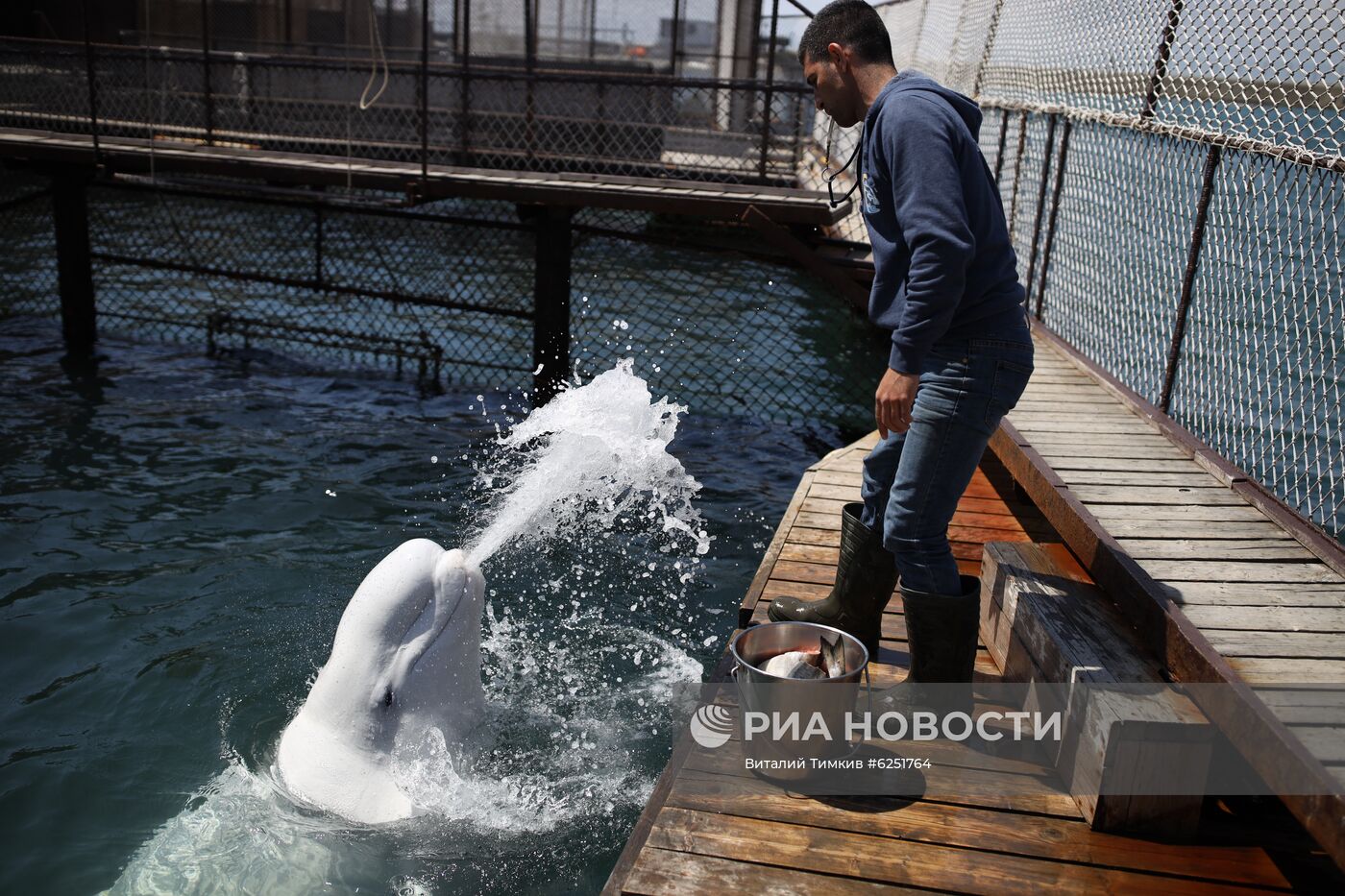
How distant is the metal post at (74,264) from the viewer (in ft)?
35.4

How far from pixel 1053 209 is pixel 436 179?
15.8 ft

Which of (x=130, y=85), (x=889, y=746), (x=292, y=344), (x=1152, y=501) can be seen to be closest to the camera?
(x=889, y=746)

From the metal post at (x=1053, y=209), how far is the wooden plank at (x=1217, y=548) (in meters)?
3.63

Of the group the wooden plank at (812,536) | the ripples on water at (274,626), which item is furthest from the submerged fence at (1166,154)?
the ripples on water at (274,626)

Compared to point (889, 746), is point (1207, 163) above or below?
above

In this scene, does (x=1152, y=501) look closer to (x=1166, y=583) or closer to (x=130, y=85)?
(x=1166, y=583)

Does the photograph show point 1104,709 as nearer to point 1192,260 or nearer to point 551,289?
point 1192,260

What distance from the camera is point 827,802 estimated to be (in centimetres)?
328

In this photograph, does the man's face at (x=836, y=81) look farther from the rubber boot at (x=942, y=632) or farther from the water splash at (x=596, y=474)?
the water splash at (x=596, y=474)

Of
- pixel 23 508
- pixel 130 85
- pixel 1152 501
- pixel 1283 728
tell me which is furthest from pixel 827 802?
pixel 130 85

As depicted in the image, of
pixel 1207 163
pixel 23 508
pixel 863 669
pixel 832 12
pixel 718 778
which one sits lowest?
pixel 23 508

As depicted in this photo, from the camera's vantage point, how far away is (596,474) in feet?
25.1

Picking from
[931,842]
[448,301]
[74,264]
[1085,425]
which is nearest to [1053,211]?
[1085,425]

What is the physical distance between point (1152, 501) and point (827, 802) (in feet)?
7.23
